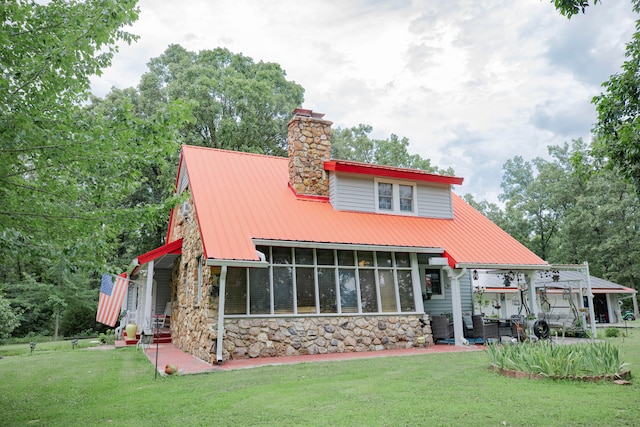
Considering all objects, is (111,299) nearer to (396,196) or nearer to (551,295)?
(396,196)

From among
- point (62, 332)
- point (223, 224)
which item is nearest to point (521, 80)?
point (223, 224)

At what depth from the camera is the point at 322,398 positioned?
5.73 m

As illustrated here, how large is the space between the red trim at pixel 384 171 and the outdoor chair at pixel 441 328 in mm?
4539

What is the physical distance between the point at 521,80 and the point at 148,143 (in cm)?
1461

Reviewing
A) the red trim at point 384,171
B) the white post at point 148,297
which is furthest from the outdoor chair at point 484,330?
the white post at point 148,297

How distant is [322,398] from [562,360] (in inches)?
143

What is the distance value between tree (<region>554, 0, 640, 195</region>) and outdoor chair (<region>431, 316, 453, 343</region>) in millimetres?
6605

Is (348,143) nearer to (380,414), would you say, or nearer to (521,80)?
(521,80)

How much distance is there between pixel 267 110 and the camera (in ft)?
80.3

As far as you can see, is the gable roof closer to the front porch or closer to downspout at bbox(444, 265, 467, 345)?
downspout at bbox(444, 265, 467, 345)

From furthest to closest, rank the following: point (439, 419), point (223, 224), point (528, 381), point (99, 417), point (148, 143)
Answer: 1. point (223, 224)
2. point (528, 381)
3. point (148, 143)
4. point (99, 417)
5. point (439, 419)

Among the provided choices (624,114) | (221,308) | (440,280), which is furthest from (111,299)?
(624,114)

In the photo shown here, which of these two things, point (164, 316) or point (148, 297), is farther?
point (164, 316)

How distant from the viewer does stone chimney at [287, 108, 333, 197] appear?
45.1 feet
